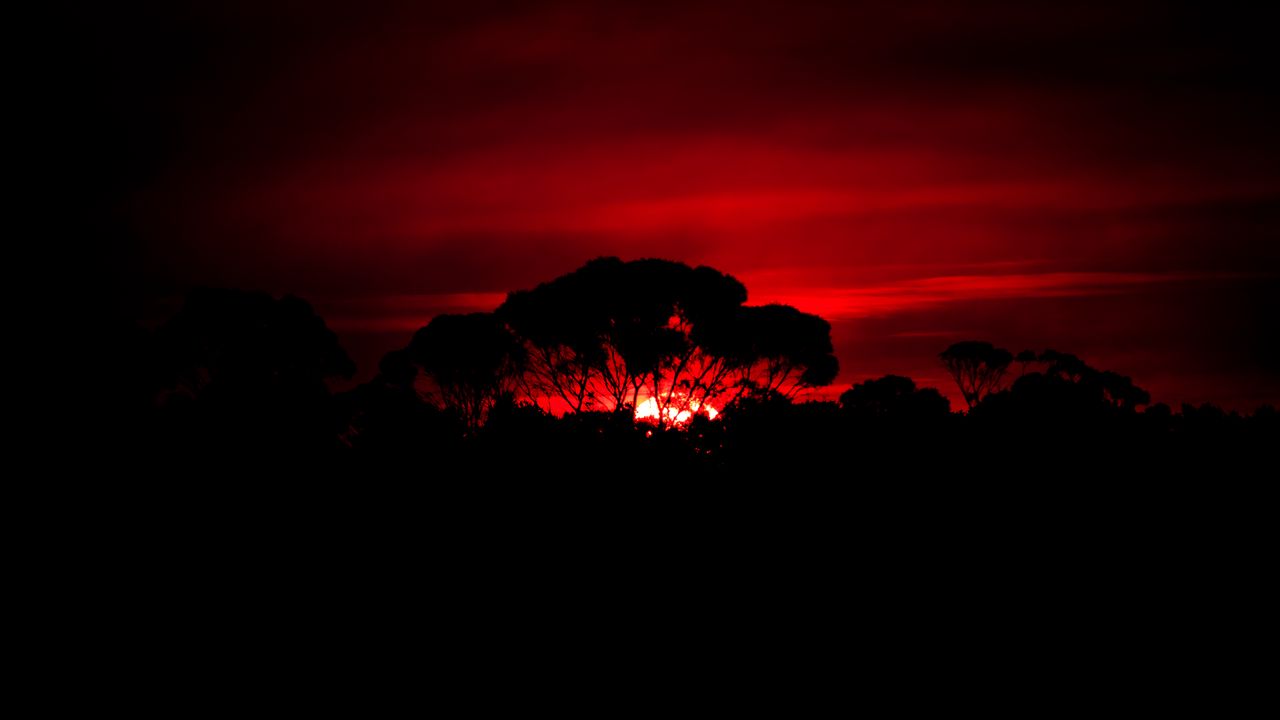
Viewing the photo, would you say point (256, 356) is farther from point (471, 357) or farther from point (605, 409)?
point (605, 409)

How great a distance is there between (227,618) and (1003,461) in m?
12.3

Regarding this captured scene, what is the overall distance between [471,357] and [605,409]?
12.2 m

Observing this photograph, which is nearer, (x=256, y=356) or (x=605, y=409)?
(x=605, y=409)

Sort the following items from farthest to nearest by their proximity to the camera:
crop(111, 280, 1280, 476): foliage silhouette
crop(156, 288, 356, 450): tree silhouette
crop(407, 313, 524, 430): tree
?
crop(407, 313, 524, 430): tree < crop(156, 288, 356, 450): tree silhouette < crop(111, 280, 1280, 476): foliage silhouette

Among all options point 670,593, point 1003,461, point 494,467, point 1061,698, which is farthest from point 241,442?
point 1061,698

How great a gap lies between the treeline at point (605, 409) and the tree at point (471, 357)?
81 millimetres

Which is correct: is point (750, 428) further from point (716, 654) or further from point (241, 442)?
point (241, 442)

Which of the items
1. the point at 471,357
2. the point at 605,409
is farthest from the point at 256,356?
the point at 605,409

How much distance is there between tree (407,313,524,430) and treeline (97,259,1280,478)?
0.27ft

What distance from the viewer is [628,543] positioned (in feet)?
56.5

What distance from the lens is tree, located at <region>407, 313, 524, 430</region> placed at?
44750 mm

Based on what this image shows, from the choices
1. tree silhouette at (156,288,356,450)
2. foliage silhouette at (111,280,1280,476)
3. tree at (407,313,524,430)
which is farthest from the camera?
tree at (407,313,524,430)

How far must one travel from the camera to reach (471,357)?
44688 millimetres

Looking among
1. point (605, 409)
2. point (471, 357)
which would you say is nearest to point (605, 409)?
point (605, 409)
